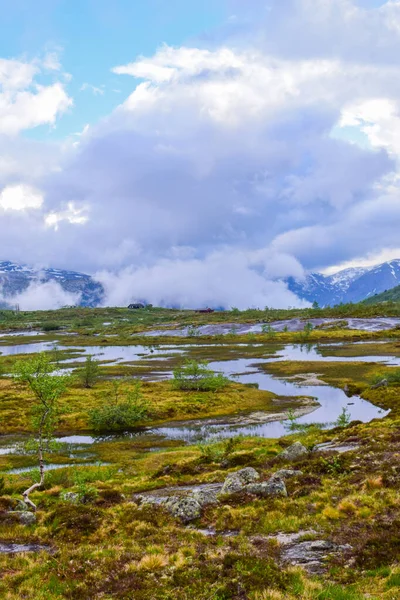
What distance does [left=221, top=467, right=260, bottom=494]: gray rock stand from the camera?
29.1 m

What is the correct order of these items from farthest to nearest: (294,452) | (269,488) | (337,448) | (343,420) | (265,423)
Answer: (265,423)
(343,420)
(337,448)
(294,452)
(269,488)

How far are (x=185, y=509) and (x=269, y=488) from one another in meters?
5.84

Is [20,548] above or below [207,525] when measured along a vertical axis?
below

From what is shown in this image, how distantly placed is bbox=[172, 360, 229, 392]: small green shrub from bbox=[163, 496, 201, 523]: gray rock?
2392 inches

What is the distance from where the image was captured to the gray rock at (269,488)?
90.1 ft

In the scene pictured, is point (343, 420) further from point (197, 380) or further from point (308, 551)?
point (308, 551)

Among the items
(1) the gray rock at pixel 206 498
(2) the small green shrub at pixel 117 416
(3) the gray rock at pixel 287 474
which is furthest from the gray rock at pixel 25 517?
(2) the small green shrub at pixel 117 416

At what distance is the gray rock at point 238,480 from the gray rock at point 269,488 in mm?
956

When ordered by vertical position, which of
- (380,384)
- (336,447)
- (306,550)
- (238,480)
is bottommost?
(380,384)

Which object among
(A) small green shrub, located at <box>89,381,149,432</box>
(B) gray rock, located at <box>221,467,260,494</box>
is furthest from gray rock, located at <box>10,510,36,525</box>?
(A) small green shrub, located at <box>89,381,149,432</box>

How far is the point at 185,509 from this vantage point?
84.7 feet

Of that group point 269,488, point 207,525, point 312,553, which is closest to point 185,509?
point 207,525

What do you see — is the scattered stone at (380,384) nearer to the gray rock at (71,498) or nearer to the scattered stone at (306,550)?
the gray rock at (71,498)

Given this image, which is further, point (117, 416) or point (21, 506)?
point (117, 416)
